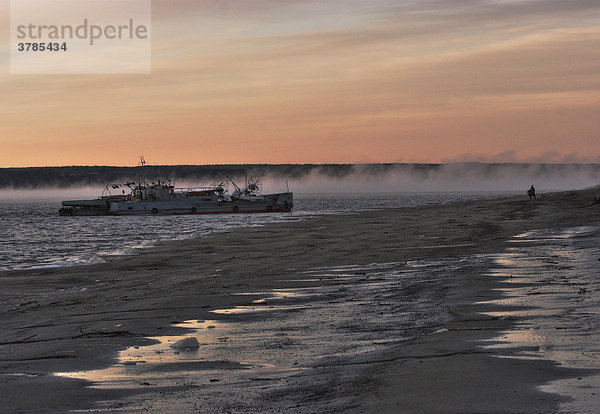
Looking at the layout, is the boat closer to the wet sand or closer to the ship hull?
the ship hull

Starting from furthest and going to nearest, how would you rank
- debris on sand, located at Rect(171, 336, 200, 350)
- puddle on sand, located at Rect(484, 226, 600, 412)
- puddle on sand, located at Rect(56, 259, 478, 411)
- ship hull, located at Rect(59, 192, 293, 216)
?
ship hull, located at Rect(59, 192, 293, 216) < debris on sand, located at Rect(171, 336, 200, 350) < puddle on sand, located at Rect(56, 259, 478, 411) < puddle on sand, located at Rect(484, 226, 600, 412)

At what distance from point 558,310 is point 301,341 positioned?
3980 millimetres

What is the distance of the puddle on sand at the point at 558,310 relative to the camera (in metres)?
6.99

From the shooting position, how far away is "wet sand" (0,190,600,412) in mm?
7035

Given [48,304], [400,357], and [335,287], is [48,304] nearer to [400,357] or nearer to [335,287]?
[335,287]

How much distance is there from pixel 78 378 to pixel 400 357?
12.3 feet

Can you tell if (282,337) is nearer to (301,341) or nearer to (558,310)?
(301,341)

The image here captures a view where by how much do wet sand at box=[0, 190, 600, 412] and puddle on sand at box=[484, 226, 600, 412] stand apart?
54 millimetres

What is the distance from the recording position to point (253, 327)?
1142 cm

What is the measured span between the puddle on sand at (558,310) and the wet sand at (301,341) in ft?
0.18

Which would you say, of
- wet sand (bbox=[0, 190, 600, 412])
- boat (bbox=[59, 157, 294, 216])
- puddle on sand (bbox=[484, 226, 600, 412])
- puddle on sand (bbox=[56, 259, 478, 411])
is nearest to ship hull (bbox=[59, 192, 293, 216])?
boat (bbox=[59, 157, 294, 216])

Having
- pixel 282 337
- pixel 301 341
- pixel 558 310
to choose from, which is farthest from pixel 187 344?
pixel 558 310

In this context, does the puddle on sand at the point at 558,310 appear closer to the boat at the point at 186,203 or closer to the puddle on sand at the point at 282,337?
the puddle on sand at the point at 282,337

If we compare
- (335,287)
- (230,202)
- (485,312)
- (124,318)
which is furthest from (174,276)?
(230,202)
